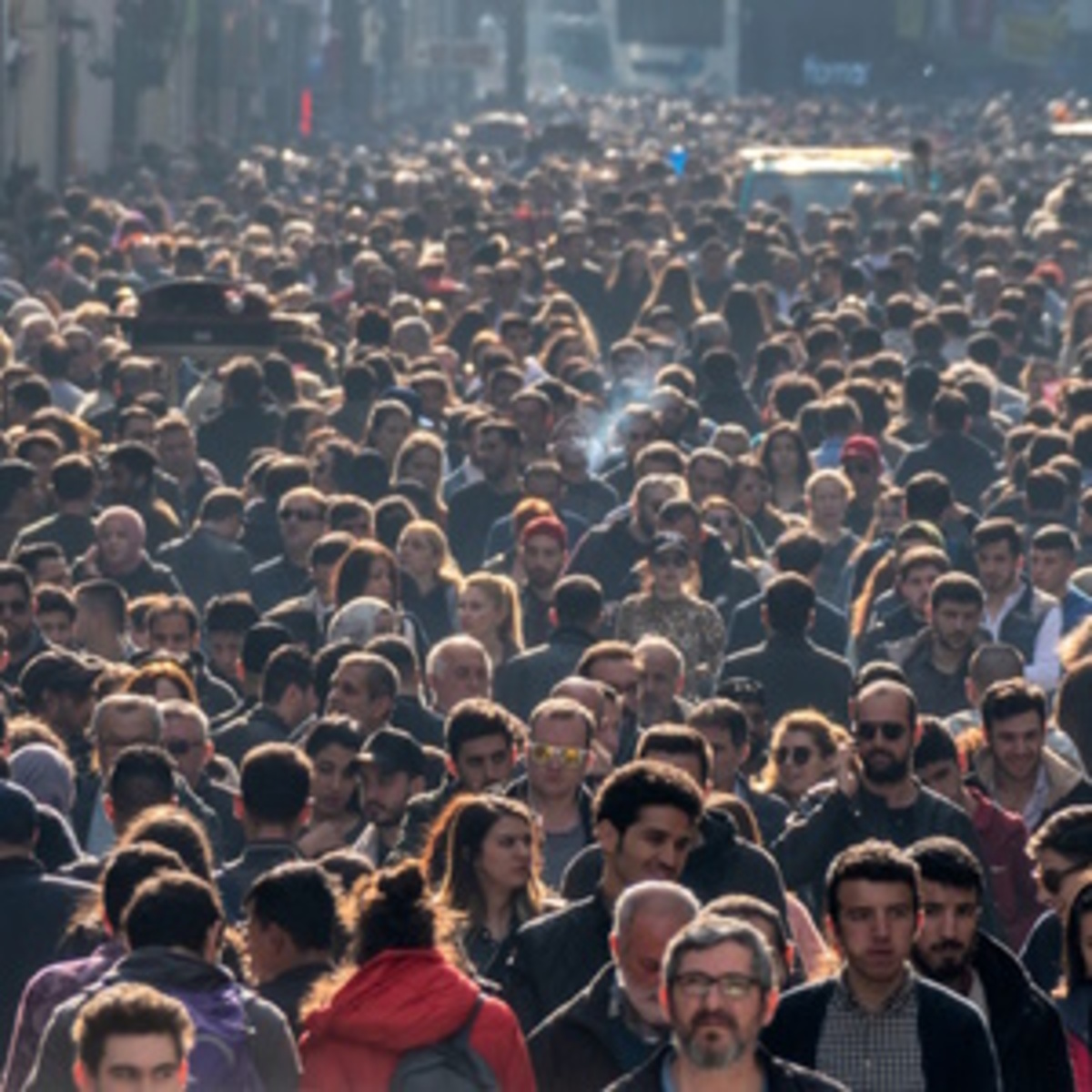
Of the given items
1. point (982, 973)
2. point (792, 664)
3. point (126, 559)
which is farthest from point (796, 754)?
point (126, 559)

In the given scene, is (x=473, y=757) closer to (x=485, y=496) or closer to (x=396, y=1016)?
(x=396, y=1016)

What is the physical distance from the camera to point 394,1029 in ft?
29.9

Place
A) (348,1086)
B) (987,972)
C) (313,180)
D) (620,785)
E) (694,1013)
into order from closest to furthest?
(694,1013) < (348,1086) < (987,972) < (620,785) < (313,180)

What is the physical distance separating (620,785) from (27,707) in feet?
13.7

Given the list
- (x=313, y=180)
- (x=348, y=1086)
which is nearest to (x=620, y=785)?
(x=348, y=1086)

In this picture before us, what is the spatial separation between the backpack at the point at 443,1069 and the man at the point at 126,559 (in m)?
8.73

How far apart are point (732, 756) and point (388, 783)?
1094 millimetres

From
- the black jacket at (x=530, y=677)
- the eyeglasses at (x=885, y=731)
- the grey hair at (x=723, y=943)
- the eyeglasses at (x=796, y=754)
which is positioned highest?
the grey hair at (x=723, y=943)

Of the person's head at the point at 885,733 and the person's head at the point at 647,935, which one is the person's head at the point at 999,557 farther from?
the person's head at the point at 647,935

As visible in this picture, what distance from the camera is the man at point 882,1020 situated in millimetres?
9070

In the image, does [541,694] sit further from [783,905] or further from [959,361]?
[959,361]

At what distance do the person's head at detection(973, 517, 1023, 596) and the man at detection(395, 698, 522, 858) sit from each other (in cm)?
470

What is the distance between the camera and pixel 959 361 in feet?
89.1

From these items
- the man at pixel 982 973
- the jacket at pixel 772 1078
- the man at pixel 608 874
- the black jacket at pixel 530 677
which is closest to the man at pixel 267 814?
the man at pixel 608 874
